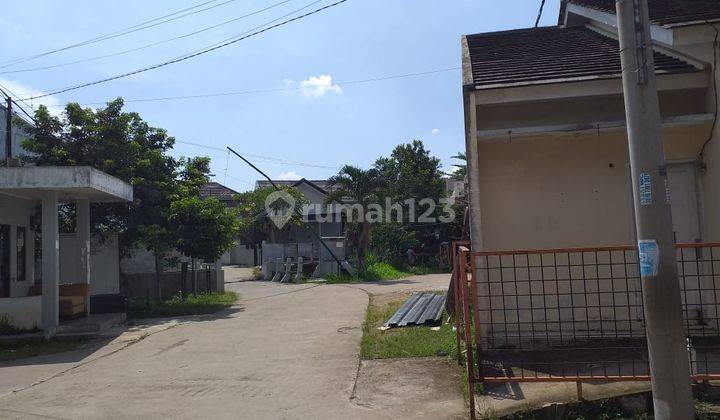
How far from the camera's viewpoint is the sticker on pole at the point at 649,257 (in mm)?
Result: 4105

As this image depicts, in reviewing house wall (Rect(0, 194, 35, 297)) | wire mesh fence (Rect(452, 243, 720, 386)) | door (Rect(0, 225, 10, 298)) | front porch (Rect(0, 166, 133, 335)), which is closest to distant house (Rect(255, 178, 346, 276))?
front porch (Rect(0, 166, 133, 335))

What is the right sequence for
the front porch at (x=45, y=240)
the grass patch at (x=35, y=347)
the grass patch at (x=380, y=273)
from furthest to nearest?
the grass patch at (x=380, y=273)
the front porch at (x=45, y=240)
the grass patch at (x=35, y=347)

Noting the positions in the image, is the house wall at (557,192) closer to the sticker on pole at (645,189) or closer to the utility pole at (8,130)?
the sticker on pole at (645,189)

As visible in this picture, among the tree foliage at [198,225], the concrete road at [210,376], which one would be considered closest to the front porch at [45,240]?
the tree foliage at [198,225]

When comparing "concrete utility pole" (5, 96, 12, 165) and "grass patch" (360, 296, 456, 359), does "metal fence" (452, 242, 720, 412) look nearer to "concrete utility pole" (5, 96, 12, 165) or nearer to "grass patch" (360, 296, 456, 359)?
"grass patch" (360, 296, 456, 359)

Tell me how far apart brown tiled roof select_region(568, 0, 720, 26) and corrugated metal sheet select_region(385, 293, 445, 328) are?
5.85 metres

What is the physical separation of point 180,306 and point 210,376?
864cm

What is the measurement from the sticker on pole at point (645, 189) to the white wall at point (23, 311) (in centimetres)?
1142

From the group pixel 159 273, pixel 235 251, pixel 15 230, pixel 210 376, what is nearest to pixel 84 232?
pixel 15 230

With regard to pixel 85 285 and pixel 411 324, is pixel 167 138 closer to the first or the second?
pixel 85 285

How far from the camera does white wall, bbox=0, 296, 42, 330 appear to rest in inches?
441

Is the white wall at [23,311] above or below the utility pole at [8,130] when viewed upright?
below

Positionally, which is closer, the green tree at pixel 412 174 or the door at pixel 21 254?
the door at pixel 21 254

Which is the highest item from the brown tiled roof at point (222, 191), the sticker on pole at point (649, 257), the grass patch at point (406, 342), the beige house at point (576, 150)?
the brown tiled roof at point (222, 191)
